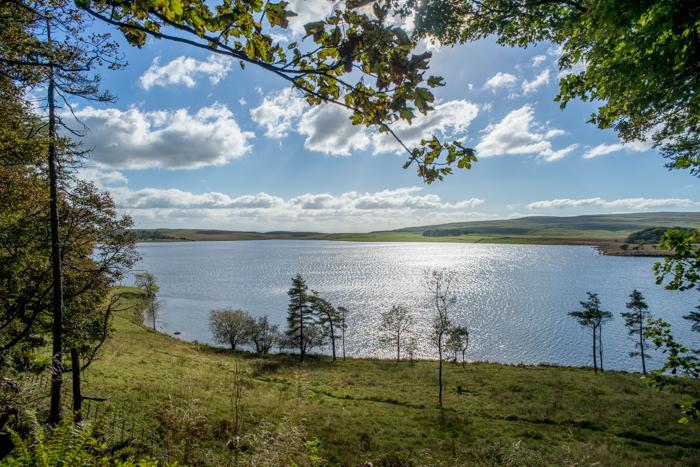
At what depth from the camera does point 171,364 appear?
29.8 meters

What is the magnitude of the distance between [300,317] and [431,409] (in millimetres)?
27905

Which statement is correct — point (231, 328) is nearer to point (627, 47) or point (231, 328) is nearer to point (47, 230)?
point (47, 230)

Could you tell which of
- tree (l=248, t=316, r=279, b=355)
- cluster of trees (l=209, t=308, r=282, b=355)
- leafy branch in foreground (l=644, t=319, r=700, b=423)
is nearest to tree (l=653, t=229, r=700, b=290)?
leafy branch in foreground (l=644, t=319, r=700, b=423)

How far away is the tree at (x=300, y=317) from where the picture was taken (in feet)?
158

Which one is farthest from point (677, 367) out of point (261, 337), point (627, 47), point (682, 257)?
point (261, 337)

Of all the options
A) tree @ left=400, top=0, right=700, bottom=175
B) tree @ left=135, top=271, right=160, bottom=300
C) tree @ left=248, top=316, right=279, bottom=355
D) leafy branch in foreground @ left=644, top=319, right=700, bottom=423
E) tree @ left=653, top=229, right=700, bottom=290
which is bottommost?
tree @ left=248, top=316, right=279, bottom=355

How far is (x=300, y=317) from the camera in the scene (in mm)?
48781

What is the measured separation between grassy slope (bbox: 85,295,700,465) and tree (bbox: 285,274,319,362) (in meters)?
10.0

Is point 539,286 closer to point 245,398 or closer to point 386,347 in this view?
point 386,347

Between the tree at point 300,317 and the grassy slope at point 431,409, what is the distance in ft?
32.9

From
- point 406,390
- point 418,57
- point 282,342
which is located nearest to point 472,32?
point 418,57

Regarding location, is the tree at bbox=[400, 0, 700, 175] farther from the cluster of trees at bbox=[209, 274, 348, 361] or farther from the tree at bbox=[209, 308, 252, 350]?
the tree at bbox=[209, 308, 252, 350]

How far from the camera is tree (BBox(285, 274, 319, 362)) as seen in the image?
158ft

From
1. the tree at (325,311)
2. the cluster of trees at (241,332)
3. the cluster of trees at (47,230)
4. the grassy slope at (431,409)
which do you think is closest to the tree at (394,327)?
the tree at (325,311)
